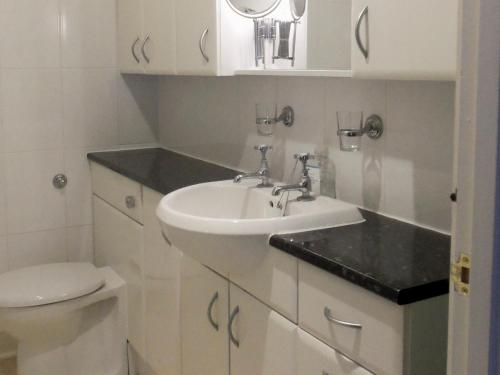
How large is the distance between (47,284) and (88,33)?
3.63 ft

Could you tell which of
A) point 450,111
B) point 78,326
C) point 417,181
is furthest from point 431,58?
point 78,326

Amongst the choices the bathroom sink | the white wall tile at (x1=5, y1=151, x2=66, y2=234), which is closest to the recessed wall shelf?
the bathroom sink

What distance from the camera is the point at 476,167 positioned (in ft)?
2.16

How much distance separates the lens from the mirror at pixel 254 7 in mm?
1917

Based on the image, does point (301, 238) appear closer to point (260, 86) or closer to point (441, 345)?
point (441, 345)

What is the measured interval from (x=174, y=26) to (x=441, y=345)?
1477 millimetres

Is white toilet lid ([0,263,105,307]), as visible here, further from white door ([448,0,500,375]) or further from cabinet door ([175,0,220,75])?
white door ([448,0,500,375])

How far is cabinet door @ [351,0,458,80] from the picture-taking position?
1.11 m

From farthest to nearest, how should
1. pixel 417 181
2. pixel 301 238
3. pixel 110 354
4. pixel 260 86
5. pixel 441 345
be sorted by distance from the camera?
pixel 110 354 < pixel 260 86 < pixel 417 181 < pixel 301 238 < pixel 441 345

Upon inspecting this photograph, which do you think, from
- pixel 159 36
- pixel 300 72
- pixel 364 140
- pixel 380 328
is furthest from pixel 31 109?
pixel 380 328

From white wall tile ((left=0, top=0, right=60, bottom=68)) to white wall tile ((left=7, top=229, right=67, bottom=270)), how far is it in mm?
732

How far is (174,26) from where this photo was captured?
7.09 ft

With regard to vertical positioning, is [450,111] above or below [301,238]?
above

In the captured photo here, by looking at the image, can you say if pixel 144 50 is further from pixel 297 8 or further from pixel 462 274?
pixel 462 274
